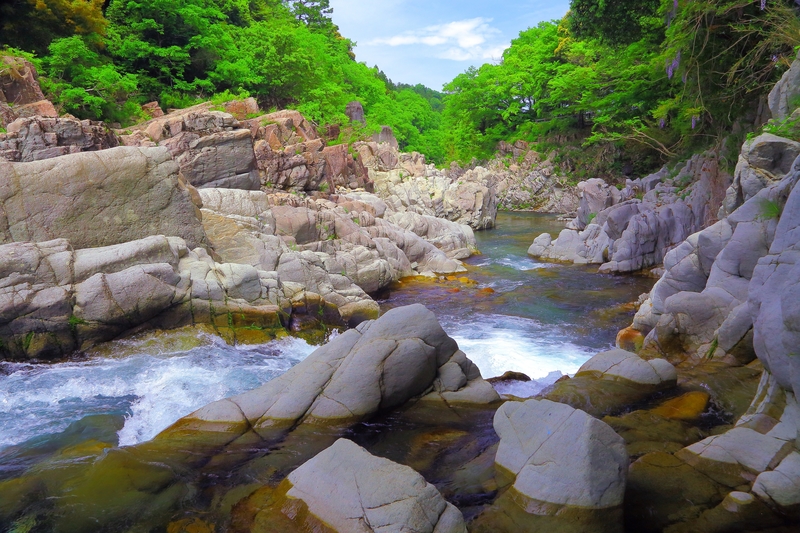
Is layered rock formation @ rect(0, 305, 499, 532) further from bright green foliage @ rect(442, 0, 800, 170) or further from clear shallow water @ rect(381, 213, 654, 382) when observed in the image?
bright green foliage @ rect(442, 0, 800, 170)

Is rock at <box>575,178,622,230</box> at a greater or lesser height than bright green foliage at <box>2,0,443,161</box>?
lesser

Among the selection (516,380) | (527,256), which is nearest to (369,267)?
(516,380)

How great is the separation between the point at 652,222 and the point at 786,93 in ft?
32.4

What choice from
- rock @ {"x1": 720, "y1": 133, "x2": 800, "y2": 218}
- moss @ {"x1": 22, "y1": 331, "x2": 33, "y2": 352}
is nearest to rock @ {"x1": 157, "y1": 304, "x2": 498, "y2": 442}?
moss @ {"x1": 22, "y1": 331, "x2": 33, "y2": 352}

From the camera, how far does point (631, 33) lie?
18.8m

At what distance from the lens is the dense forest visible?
14250mm

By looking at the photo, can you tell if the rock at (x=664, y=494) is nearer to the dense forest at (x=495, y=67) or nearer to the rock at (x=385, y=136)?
the dense forest at (x=495, y=67)

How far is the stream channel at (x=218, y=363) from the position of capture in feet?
25.9

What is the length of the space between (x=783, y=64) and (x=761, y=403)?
9.91 meters

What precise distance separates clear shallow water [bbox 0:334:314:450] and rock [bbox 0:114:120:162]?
25.1ft

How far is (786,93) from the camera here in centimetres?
1061

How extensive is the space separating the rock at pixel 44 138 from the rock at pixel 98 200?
10.5ft

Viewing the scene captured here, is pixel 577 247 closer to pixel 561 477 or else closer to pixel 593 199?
pixel 593 199

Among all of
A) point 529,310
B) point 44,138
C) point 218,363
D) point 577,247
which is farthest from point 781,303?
point 577,247
